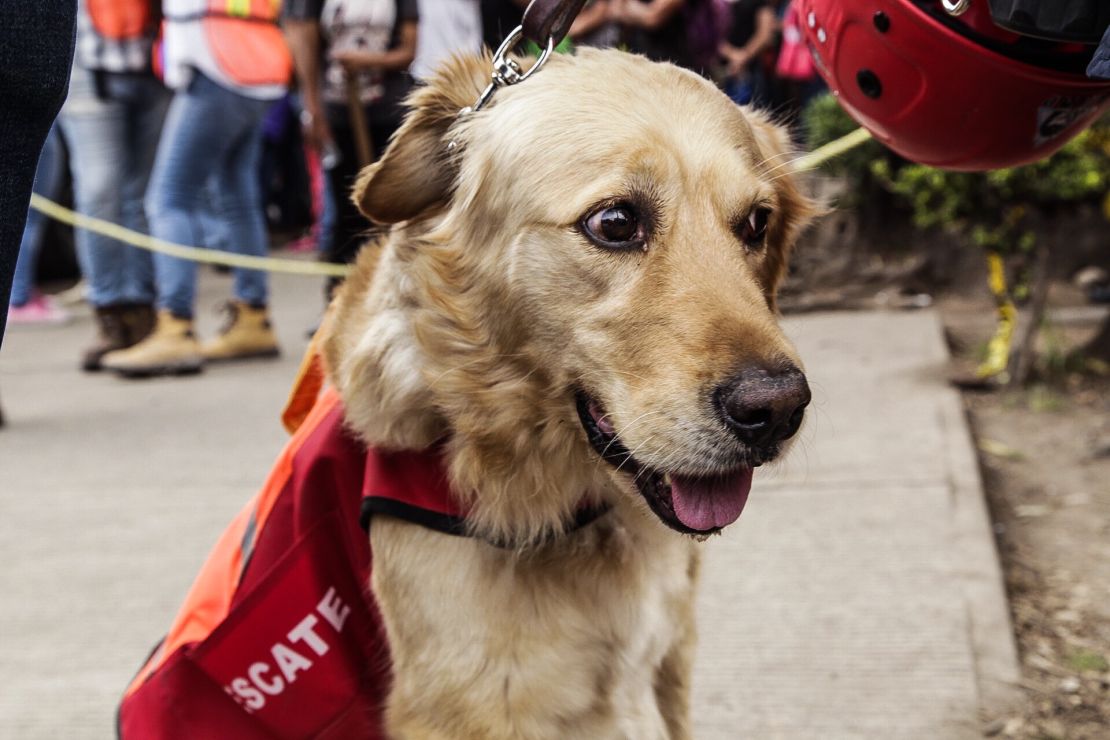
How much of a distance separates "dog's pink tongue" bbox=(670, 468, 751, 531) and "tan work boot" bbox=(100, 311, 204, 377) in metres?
5.17

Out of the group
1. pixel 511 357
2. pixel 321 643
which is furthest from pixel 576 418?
pixel 321 643

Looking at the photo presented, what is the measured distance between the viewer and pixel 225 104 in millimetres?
6434

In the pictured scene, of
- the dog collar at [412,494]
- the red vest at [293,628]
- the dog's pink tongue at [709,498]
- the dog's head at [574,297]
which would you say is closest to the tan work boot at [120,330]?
the red vest at [293,628]

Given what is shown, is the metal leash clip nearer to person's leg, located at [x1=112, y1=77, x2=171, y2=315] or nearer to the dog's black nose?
the dog's black nose

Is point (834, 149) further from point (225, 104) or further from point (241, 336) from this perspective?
point (241, 336)

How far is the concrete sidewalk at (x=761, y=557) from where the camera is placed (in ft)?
9.92

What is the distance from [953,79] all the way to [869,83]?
0.60 feet

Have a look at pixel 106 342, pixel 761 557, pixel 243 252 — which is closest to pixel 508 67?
pixel 761 557

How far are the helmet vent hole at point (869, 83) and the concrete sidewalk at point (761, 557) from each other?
58 cm

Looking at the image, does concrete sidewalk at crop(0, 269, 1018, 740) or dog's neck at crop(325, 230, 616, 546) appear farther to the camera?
concrete sidewalk at crop(0, 269, 1018, 740)

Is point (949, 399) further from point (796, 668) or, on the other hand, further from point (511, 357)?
point (511, 357)

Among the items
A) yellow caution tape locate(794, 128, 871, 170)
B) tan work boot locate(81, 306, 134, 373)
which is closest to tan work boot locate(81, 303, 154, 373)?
tan work boot locate(81, 306, 134, 373)

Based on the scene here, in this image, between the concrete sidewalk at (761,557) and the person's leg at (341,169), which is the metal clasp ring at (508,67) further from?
the person's leg at (341,169)

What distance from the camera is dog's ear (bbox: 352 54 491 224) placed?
216cm
